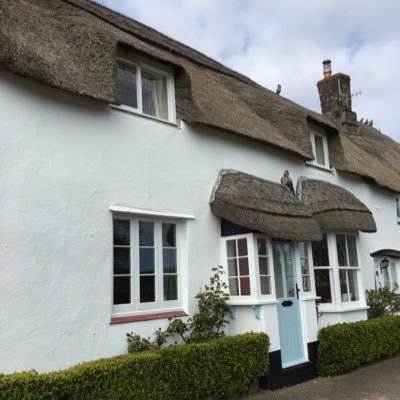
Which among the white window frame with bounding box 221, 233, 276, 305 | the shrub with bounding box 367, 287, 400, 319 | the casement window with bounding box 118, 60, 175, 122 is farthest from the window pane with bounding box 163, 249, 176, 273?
the shrub with bounding box 367, 287, 400, 319

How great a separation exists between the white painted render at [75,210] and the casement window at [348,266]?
129 inches

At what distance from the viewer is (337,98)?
16.6m

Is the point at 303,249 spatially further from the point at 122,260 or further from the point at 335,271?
the point at 122,260

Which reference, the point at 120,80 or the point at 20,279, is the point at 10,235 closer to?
the point at 20,279

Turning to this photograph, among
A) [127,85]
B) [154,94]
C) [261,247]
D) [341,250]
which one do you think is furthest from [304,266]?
[127,85]

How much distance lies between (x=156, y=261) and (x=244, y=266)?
1.80 metres

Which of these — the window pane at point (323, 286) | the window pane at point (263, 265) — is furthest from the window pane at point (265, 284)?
the window pane at point (323, 286)

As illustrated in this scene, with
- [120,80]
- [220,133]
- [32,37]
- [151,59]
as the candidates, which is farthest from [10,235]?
[220,133]

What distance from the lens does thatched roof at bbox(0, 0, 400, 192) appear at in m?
5.96

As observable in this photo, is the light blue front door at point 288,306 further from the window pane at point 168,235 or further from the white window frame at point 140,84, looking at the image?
the white window frame at point 140,84

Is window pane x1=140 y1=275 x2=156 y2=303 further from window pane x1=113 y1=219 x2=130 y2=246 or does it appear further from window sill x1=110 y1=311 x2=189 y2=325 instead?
window pane x1=113 y1=219 x2=130 y2=246

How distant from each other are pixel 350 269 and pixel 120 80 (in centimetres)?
714

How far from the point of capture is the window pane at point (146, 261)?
22.5 ft

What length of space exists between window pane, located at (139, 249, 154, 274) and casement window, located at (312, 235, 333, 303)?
4659mm
